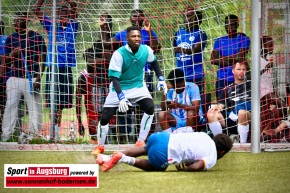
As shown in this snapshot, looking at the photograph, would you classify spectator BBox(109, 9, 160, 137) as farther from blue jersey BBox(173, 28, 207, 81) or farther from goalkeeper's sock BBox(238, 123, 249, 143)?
goalkeeper's sock BBox(238, 123, 249, 143)

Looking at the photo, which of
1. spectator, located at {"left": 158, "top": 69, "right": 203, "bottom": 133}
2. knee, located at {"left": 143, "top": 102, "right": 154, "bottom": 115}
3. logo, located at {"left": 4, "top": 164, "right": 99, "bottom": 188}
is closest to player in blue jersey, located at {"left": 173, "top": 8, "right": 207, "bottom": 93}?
spectator, located at {"left": 158, "top": 69, "right": 203, "bottom": 133}

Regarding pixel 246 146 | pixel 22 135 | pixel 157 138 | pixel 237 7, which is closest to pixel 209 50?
pixel 237 7

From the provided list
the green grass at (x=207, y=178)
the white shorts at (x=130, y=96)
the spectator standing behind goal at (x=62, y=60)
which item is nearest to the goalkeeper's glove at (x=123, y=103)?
the white shorts at (x=130, y=96)

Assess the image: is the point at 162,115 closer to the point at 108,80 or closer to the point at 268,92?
the point at 108,80

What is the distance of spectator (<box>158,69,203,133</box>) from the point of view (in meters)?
14.5

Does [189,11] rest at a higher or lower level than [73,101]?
higher

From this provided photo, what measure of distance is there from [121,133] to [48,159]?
287 cm

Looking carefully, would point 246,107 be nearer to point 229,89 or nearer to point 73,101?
point 229,89

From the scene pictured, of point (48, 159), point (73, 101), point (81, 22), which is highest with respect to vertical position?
point (81, 22)

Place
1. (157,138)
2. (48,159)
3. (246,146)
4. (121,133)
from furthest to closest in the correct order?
(121,133), (246,146), (48,159), (157,138)

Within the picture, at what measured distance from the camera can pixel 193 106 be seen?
14.5 metres

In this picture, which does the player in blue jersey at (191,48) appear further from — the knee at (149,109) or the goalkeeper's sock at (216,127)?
the knee at (149,109)

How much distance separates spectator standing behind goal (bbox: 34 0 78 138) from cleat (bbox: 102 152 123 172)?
15.8ft

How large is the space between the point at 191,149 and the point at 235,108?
14.2ft
